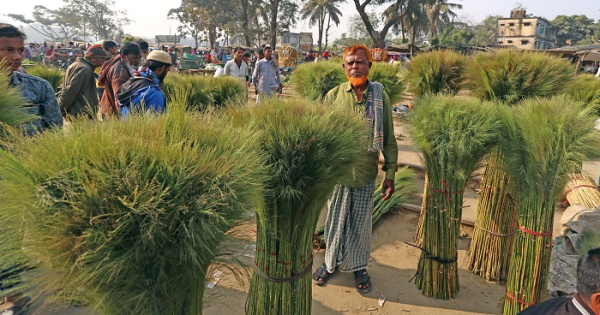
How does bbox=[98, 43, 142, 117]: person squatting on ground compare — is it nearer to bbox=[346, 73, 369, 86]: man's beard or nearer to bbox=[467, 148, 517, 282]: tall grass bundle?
bbox=[346, 73, 369, 86]: man's beard

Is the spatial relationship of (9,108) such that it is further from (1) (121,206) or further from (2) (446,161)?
(2) (446,161)

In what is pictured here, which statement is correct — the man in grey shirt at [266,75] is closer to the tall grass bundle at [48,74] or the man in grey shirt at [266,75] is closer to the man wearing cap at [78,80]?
the tall grass bundle at [48,74]

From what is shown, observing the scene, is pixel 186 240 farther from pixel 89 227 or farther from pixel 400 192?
pixel 400 192

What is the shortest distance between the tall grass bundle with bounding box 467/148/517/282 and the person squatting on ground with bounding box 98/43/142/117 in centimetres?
314

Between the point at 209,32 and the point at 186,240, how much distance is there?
4262cm

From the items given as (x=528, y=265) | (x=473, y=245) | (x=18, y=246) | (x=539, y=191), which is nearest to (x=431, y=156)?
(x=539, y=191)

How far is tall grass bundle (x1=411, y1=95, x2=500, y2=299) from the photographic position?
2211 millimetres

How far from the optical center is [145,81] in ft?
8.22

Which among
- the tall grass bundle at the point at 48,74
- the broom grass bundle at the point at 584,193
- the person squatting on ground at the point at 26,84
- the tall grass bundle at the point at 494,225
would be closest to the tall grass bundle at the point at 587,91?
the broom grass bundle at the point at 584,193

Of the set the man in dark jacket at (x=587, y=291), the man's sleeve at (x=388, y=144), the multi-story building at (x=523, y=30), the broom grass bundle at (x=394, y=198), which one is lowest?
the broom grass bundle at (x=394, y=198)

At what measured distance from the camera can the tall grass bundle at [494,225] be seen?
273 cm

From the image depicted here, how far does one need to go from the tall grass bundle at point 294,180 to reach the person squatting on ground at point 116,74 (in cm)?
229

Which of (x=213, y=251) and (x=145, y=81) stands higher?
(x=145, y=81)

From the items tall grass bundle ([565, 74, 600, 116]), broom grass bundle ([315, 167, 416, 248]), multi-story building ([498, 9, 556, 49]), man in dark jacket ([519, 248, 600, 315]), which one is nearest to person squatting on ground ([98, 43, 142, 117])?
broom grass bundle ([315, 167, 416, 248])
